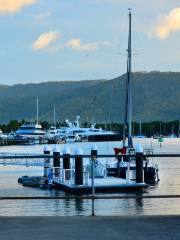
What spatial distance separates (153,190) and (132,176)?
489 cm

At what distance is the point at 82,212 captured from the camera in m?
25.6

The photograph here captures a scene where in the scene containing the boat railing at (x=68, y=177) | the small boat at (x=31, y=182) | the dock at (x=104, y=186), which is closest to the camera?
the dock at (x=104, y=186)

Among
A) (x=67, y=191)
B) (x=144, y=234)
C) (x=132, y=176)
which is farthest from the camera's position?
(x=132, y=176)

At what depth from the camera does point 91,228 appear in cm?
903

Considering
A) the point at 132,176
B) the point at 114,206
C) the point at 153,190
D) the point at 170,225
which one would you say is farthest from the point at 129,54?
the point at 170,225

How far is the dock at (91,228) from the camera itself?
8.45m

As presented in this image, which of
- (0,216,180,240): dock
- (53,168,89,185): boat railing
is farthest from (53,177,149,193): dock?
(0,216,180,240): dock

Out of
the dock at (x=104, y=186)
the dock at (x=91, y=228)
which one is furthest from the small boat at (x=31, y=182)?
the dock at (x=91, y=228)

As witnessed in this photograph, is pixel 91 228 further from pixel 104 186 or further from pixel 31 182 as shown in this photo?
pixel 31 182

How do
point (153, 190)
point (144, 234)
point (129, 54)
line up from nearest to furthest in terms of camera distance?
point (144, 234) → point (153, 190) → point (129, 54)

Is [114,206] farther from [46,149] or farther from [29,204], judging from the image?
[46,149]

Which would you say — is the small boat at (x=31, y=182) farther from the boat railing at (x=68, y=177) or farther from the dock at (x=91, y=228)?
the dock at (x=91, y=228)

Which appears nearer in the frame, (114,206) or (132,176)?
(114,206)

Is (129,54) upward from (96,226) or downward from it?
upward
